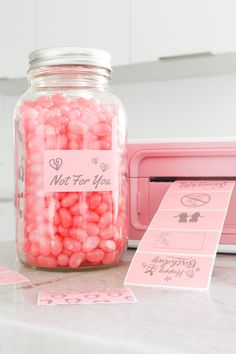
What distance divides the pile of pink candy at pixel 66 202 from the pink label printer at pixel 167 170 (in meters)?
0.17

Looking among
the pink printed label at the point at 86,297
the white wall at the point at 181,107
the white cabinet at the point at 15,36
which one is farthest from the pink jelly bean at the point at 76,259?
the white cabinet at the point at 15,36

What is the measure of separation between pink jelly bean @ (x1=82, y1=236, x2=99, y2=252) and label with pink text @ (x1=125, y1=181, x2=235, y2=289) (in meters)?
0.05

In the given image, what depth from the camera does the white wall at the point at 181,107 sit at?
2584 mm

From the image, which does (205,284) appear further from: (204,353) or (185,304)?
(204,353)

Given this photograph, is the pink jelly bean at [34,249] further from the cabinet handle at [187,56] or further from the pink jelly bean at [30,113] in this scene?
the cabinet handle at [187,56]

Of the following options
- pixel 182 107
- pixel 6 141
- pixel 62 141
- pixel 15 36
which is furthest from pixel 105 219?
pixel 6 141

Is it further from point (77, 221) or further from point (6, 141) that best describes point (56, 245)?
point (6, 141)

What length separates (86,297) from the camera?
1.79 feet

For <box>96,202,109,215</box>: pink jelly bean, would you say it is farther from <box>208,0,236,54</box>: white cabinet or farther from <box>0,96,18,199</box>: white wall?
<box>0,96,18,199</box>: white wall

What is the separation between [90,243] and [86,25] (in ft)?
6.49

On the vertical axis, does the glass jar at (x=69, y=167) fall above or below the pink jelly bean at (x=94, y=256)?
above

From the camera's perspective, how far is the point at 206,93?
104 inches

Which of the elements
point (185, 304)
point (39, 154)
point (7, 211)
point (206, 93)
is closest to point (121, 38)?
point (206, 93)

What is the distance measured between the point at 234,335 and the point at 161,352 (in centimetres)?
7
